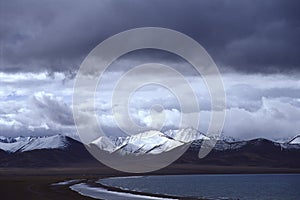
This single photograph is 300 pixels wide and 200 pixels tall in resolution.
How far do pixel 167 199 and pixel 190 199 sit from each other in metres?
4.15

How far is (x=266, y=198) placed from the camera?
101m

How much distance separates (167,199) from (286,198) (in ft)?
88.3

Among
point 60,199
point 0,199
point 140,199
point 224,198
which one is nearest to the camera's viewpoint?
point 0,199

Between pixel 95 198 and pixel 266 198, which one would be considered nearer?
pixel 95 198

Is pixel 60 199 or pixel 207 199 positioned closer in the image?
pixel 60 199

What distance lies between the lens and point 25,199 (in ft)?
260

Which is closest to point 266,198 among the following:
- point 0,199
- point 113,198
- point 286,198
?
point 286,198

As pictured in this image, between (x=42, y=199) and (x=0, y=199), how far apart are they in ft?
23.0

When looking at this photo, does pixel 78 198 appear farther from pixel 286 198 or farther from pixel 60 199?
pixel 286 198

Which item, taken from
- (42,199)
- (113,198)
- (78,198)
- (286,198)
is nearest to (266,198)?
(286,198)

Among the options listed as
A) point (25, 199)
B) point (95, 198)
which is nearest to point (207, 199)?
point (95, 198)

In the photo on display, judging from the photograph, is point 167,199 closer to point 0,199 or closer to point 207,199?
point 207,199

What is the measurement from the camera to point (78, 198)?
84062mm

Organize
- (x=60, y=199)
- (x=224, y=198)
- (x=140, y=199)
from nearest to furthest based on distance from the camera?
(x=60, y=199)
(x=140, y=199)
(x=224, y=198)
